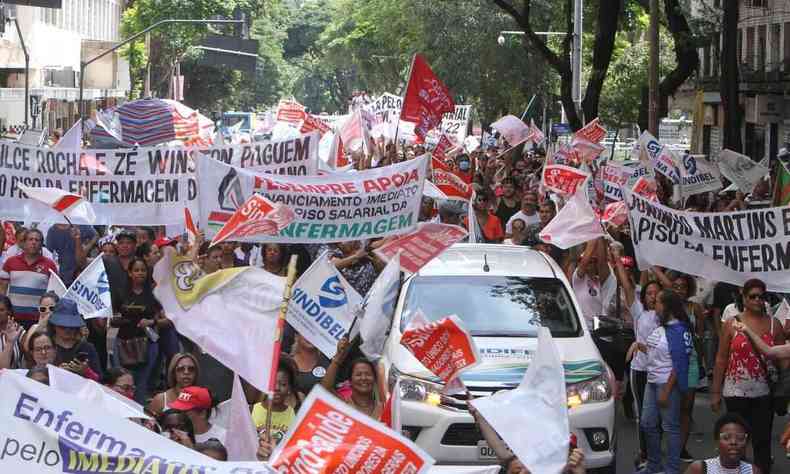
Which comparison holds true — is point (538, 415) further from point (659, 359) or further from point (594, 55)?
point (594, 55)

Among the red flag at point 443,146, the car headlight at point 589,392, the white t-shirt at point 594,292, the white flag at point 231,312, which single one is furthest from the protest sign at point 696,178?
the white flag at point 231,312

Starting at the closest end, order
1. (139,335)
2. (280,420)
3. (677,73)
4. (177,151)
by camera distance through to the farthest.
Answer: (280,420)
(139,335)
(177,151)
(677,73)

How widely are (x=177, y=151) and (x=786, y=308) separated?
17.6 feet

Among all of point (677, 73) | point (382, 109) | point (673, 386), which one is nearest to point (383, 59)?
point (382, 109)

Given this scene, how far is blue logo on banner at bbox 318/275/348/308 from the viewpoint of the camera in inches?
367

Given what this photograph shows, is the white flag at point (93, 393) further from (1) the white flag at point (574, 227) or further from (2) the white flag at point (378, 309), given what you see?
(1) the white flag at point (574, 227)

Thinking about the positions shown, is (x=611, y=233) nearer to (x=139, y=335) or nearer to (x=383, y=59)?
(x=139, y=335)

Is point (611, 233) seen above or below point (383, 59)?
below

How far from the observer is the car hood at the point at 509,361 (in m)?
9.60

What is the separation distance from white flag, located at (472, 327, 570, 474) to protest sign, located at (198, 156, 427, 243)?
424 cm

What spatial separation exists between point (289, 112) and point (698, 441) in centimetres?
1546

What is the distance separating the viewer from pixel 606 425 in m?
9.78

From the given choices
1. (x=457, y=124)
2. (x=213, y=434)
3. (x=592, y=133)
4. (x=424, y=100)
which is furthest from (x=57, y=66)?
(x=213, y=434)

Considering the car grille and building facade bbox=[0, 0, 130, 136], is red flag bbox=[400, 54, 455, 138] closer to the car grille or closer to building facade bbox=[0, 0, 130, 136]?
the car grille
